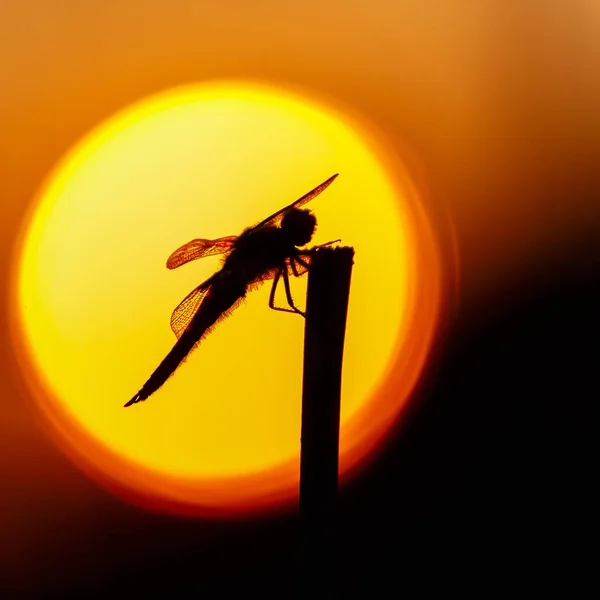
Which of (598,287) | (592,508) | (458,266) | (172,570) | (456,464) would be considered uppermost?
(458,266)

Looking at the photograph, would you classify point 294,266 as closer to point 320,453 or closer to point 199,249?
point 199,249

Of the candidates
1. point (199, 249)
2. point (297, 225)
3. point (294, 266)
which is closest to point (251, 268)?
point (294, 266)

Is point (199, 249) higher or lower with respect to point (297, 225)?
higher

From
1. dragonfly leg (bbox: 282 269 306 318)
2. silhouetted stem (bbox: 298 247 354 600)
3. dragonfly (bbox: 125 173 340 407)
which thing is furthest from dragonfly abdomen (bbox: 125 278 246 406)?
silhouetted stem (bbox: 298 247 354 600)

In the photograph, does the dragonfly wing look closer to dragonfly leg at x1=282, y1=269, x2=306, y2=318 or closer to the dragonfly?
the dragonfly

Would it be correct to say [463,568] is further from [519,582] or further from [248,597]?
[248,597]

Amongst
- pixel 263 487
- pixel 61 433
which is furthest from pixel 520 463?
pixel 61 433

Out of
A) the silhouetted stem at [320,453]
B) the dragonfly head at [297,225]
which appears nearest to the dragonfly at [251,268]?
the dragonfly head at [297,225]
